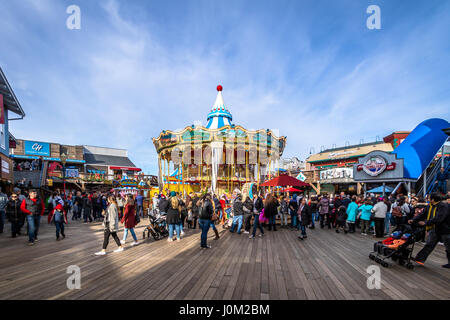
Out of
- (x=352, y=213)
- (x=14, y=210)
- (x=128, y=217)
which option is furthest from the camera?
(x=352, y=213)

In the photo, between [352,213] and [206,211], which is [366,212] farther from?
[206,211]

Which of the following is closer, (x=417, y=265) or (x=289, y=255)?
(x=417, y=265)

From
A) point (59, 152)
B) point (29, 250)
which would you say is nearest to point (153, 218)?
point (29, 250)

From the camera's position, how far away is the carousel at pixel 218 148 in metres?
13.2

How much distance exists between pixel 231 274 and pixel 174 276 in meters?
1.06

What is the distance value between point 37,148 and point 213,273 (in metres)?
38.8

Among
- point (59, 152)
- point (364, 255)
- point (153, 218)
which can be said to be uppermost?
point (59, 152)

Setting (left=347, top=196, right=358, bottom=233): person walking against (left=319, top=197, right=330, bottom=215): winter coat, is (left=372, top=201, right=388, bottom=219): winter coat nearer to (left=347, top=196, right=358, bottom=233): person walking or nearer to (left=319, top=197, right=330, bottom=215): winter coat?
(left=347, top=196, right=358, bottom=233): person walking

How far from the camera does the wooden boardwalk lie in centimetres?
323

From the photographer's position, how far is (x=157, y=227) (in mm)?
7219

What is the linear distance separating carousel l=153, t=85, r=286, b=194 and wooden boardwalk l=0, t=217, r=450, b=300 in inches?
235

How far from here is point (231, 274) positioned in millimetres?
3963

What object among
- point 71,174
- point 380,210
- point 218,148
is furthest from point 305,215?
point 71,174
